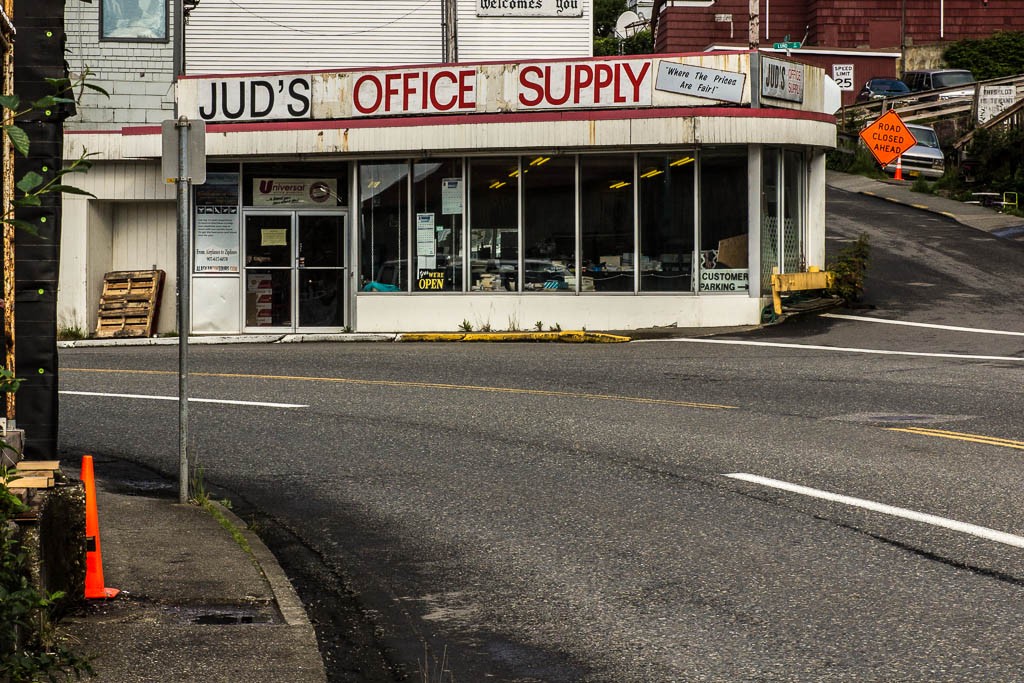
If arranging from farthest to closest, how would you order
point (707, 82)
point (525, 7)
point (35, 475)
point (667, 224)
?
1. point (525, 7)
2. point (667, 224)
3. point (707, 82)
4. point (35, 475)

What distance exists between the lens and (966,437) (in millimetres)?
11305

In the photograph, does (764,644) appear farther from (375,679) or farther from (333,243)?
(333,243)

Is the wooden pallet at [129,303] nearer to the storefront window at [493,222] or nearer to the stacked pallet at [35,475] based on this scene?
the storefront window at [493,222]

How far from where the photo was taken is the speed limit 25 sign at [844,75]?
177 feet

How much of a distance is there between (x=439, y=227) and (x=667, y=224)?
397 centimetres

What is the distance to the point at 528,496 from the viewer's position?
915 centimetres

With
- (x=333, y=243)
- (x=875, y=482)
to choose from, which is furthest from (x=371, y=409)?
(x=333, y=243)

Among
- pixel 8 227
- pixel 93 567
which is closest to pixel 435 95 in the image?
pixel 8 227

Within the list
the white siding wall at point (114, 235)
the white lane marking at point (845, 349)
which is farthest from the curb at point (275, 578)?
the white siding wall at point (114, 235)

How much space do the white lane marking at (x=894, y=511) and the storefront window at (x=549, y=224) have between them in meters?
13.5

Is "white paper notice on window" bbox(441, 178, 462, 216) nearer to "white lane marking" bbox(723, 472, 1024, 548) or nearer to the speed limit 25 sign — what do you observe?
"white lane marking" bbox(723, 472, 1024, 548)

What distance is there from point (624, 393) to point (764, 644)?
8.73 metres

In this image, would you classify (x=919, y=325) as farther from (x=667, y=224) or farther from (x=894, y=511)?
(x=894, y=511)

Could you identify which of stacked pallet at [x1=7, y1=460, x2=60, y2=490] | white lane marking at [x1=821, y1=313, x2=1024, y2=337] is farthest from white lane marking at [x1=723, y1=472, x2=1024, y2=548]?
white lane marking at [x1=821, y1=313, x2=1024, y2=337]
